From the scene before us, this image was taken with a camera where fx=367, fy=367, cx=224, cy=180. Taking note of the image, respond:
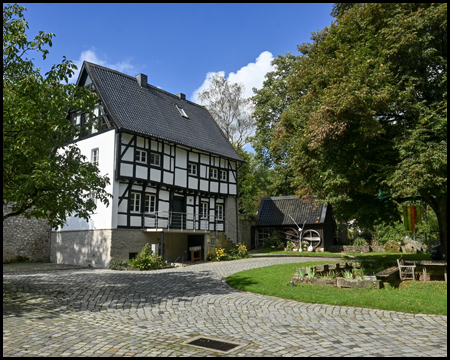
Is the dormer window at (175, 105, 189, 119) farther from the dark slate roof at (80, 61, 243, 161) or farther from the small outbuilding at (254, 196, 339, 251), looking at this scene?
the small outbuilding at (254, 196, 339, 251)

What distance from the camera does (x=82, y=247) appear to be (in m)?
20.7

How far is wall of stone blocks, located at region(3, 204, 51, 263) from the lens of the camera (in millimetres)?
21556

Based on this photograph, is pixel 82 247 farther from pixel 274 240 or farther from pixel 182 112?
pixel 274 240

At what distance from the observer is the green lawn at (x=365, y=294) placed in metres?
8.38

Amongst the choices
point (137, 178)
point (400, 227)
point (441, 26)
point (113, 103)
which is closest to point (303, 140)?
point (441, 26)

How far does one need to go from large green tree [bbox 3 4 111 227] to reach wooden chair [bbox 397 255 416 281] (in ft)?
33.7

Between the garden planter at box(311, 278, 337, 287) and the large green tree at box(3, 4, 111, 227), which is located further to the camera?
Result: the garden planter at box(311, 278, 337, 287)

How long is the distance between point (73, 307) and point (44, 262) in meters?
15.7

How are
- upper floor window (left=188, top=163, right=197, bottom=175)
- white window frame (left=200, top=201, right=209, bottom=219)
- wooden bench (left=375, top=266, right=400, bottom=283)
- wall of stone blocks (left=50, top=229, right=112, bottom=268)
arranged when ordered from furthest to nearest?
white window frame (left=200, top=201, right=209, bottom=219) < upper floor window (left=188, top=163, right=197, bottom=175) < wall of stone blocks (left=50, top=229, right=112, bottom=268) < wooden bench (left=375, top=266, right=400, bottom=283)

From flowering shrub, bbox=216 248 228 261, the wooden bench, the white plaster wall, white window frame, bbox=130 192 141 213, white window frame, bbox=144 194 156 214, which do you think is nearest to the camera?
the wooden bench

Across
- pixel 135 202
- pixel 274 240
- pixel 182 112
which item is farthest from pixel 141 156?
pixel 274 240

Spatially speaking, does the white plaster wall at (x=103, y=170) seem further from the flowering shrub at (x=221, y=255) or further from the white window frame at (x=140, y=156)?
the flowering shrub at (x=221, y=255)

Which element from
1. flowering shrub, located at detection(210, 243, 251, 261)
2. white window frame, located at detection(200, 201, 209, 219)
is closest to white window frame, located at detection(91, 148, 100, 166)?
white window frame, located at detection(200, 201, 209, 219)

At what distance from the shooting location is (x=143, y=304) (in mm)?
9391
